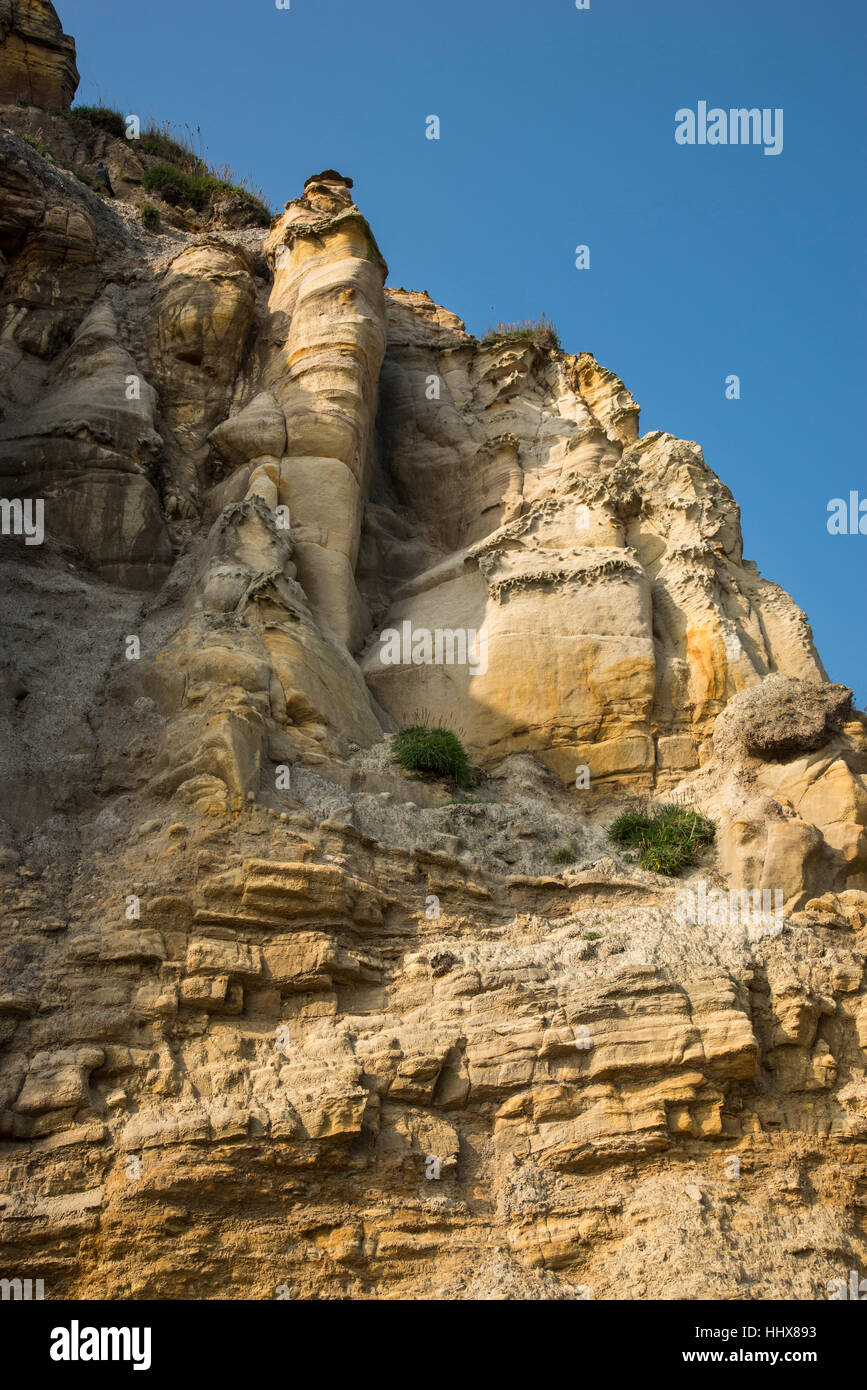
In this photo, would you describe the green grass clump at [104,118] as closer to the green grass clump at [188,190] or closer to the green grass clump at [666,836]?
the green grass clump at [188,190]

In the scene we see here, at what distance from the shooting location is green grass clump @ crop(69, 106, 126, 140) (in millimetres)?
25906

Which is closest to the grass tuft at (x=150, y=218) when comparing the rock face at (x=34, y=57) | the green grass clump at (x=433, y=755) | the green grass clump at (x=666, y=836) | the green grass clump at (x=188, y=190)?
the green grass clump at (x=188, y=190)

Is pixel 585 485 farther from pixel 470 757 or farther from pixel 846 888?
pixel 846 888

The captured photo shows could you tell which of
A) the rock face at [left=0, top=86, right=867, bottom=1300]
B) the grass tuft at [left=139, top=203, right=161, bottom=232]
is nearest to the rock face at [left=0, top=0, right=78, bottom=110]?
the grass tuft at [left=139, top=203, right=161, bottom=232]

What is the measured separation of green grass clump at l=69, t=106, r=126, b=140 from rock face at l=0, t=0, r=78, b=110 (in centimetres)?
43

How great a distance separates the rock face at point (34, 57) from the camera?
25594mm

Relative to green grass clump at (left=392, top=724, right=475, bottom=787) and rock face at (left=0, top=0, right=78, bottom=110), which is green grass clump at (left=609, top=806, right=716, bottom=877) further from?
rock face at (left=0, top=0, right=78, bottom=110)

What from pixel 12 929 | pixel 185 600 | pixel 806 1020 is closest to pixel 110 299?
pixel 185 600

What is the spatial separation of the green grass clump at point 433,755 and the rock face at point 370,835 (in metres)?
0.23

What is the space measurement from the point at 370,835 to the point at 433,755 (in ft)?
6.45

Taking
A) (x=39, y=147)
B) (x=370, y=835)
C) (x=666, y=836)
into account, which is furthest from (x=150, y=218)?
(x=666, y=836)

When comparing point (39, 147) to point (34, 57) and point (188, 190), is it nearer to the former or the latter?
point (188, 190)

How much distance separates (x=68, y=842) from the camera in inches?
475

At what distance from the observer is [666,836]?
1373cm
